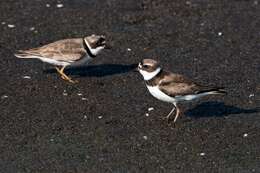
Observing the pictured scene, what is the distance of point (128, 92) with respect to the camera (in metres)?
12.3

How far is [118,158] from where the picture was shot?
33.1ft

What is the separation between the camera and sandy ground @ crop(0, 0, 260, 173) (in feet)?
33.3

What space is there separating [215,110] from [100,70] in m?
2.43

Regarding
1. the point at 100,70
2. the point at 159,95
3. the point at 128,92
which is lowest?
the point at 100,70

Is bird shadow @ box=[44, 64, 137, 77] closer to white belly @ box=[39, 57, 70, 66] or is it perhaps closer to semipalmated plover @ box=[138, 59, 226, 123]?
white belly @ box=[39, 57, 70, 66]

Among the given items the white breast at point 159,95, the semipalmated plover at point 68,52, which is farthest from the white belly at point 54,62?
the white breast at point 159,95

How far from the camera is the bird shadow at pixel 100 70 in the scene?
518 inches

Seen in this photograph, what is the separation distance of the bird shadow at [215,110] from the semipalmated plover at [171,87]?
41 cm

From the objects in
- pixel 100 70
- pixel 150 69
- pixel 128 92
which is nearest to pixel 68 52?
pixel 100 70

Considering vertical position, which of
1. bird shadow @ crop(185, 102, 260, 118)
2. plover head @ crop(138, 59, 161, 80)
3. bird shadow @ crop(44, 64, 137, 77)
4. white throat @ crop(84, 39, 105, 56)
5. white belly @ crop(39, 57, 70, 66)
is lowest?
bird shadow @ crop(44, 64, 137, 77)

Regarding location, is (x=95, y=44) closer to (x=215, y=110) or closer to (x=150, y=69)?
(x=150, y=69)

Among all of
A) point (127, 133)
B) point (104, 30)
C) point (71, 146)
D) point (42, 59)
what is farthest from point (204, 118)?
point (104, 30)

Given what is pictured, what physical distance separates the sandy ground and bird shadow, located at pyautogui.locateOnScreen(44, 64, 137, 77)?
0.12ft

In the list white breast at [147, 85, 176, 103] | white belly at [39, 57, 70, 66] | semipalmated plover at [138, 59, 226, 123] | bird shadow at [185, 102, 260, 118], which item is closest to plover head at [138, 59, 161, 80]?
semipalmated plover at [138, 59, 226, 123]
